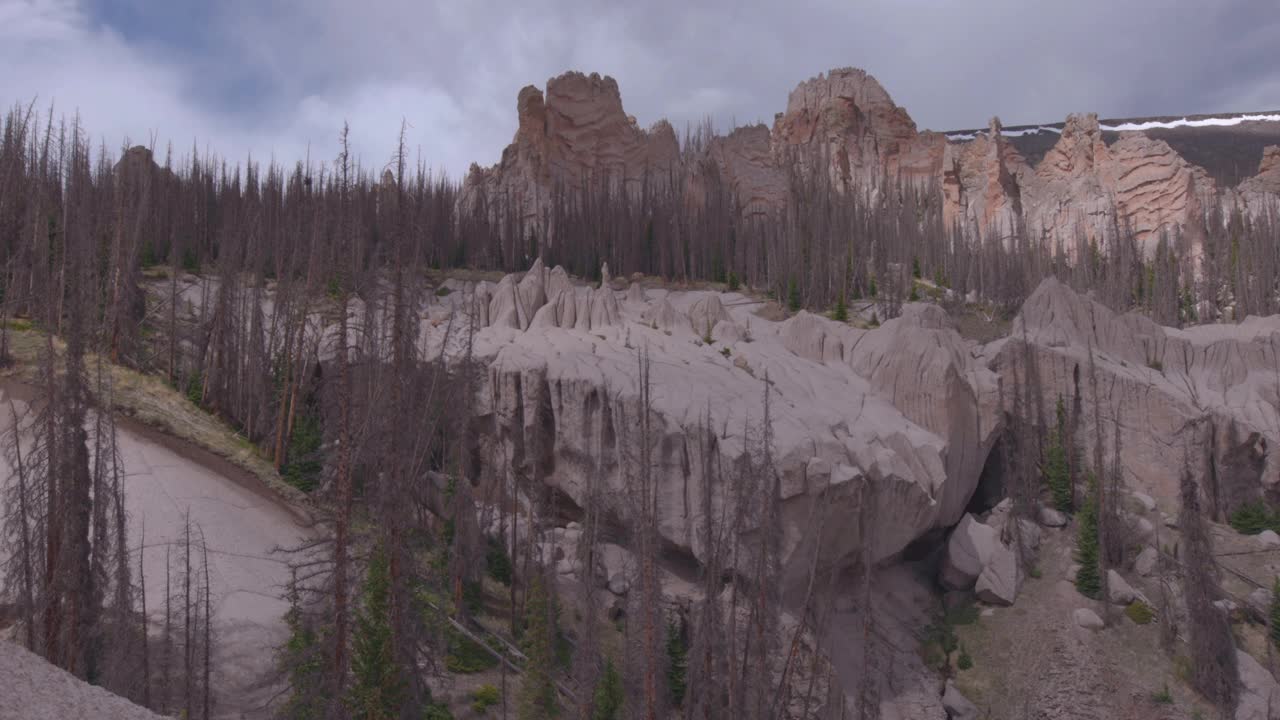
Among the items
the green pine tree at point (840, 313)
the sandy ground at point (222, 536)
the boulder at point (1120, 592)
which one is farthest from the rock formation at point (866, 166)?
the boulder at point (1120, 592)

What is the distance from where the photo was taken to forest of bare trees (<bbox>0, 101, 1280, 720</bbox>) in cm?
1872

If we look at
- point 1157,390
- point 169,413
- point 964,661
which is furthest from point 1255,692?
point 169,413

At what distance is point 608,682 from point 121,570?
11.8m

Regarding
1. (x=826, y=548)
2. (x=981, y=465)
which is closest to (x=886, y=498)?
(x=826, y=548)

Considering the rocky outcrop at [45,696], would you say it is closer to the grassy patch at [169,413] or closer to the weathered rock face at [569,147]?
the grassy patch at [169,413]

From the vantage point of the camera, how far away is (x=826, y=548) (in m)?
27.7

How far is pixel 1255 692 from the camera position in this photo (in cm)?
2673

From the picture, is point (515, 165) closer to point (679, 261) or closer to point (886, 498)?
point (679, 261)

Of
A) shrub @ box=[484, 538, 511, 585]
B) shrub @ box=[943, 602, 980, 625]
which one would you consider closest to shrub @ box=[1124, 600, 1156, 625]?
shrub @ box=[943, 602, 980, 625]

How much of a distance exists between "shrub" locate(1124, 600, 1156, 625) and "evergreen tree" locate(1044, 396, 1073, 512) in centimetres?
541

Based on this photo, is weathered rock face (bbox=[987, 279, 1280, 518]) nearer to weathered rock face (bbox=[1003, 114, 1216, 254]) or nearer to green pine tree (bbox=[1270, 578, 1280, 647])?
green pine tree (bbox=[1270, 578, 1280, 647])

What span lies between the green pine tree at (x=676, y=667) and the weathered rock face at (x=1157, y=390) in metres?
18.5

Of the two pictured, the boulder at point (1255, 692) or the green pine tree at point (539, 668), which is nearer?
the green pine tree at point (539, 668)

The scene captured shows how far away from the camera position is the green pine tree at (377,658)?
677 inches
